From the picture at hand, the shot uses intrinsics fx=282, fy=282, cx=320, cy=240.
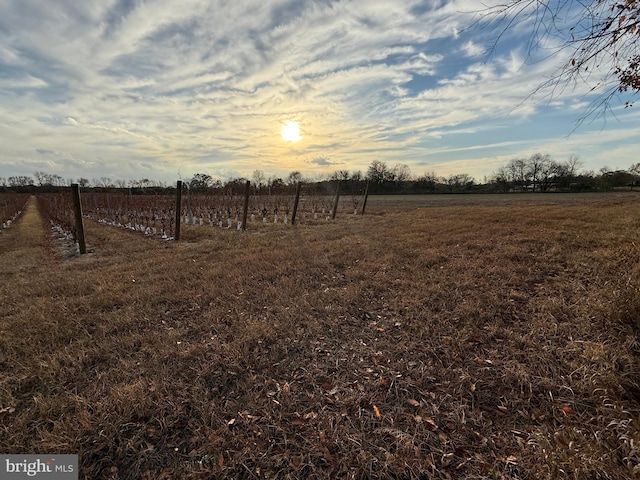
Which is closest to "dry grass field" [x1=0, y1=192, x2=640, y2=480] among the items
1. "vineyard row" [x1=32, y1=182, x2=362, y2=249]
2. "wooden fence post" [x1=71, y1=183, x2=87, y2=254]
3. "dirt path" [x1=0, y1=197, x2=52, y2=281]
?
"dirt path" [x1=0, y1=197, x2=52, y2=281]

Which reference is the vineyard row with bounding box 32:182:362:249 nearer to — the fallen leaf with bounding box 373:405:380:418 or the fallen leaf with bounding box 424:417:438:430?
the fallen leaf with bounding box 373:405:380:418

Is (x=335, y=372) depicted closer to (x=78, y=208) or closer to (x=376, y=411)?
(x=376, y=411)

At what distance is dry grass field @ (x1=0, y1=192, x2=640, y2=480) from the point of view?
5.85 ft

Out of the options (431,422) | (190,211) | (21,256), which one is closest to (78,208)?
(21,256)

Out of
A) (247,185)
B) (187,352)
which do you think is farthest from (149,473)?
(247,185)

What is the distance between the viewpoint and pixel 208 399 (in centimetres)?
228

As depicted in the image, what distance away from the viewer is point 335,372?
2.62 m

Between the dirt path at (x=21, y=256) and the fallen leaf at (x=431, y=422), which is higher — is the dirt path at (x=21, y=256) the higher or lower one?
the higher one

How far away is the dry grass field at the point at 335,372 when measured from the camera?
1783 mm

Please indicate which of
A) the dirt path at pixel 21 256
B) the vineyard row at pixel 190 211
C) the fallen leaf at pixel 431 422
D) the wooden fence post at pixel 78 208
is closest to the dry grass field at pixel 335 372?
the fallen leaf at pixel 431 422
